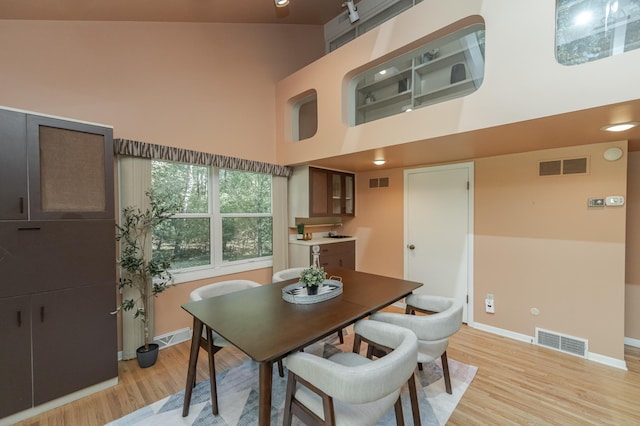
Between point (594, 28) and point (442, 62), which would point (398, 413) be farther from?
point (442, 62)

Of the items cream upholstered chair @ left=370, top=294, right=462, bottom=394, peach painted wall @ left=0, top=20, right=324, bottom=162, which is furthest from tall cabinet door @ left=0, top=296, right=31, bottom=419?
cream upholstered chair @ left=370, top=294, right=462, bottom=394

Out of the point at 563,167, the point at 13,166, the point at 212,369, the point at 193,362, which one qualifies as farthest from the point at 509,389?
the point at 13,166

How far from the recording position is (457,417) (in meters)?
1.84

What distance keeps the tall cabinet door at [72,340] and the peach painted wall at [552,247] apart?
389 cm

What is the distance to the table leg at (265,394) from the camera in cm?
125

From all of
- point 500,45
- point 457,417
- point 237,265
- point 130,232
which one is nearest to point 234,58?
point 130,232

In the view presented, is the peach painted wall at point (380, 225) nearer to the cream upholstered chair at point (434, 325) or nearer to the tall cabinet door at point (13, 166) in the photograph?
the cream upholstered chair at point (434, 325)

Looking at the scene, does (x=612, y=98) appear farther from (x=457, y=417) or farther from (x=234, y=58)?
(x=234, y=58)

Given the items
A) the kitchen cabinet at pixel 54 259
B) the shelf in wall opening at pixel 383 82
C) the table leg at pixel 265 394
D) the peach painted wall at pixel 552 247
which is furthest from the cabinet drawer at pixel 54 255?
the peach painted wall at pixel 552 247

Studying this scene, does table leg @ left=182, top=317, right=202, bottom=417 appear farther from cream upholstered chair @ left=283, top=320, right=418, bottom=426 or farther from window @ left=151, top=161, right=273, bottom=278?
window @ left=151, top=161, right=273, bottom=278

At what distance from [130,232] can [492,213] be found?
4.02m

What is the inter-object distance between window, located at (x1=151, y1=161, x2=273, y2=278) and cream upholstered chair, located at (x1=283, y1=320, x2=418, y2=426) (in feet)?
7.61

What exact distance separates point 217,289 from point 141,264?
32.5 inches

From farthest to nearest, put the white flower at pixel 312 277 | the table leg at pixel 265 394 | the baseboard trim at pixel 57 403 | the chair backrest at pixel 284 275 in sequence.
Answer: the chair backrest at pixel 284 275
the white flower at pixel 312 277
the baseboard trim at pixel 57 403
the table leg at pixel 265 394
